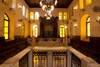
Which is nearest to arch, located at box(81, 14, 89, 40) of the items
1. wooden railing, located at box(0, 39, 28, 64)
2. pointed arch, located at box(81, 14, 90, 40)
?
pointed arch, located at box(81, 14, 90, 40)

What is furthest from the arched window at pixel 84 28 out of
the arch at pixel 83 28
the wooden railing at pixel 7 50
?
the wooden railing at pixel 7 50

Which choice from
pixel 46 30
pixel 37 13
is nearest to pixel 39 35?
pixel 46 30

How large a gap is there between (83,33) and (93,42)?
389 cm

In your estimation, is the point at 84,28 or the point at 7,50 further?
the point at 84,28

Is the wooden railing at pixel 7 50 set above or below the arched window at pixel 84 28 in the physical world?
below

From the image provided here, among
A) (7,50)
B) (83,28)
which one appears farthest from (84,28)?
(7,50)

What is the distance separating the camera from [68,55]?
9.24 m

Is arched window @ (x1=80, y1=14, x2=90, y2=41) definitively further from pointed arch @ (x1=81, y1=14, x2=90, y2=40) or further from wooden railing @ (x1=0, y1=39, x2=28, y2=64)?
wooden railing @ (x1=0, y1=39, x2=28, y2=64)

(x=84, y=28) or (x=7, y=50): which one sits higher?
(x=84, y=28)

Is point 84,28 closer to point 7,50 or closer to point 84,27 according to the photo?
point 84,27

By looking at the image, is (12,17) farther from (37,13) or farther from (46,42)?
(37,13)

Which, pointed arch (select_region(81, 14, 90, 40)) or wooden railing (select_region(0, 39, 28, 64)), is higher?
pointed arch (select_region(81, 14, 90, 40))

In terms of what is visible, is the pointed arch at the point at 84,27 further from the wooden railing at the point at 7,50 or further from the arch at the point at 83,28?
the wooden railing at the point at 7,50

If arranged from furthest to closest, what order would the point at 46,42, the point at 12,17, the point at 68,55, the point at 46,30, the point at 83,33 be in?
the point at 46,30
the point at 46,42
the point at 83,33
the point at 12,17
the point at 68,55
